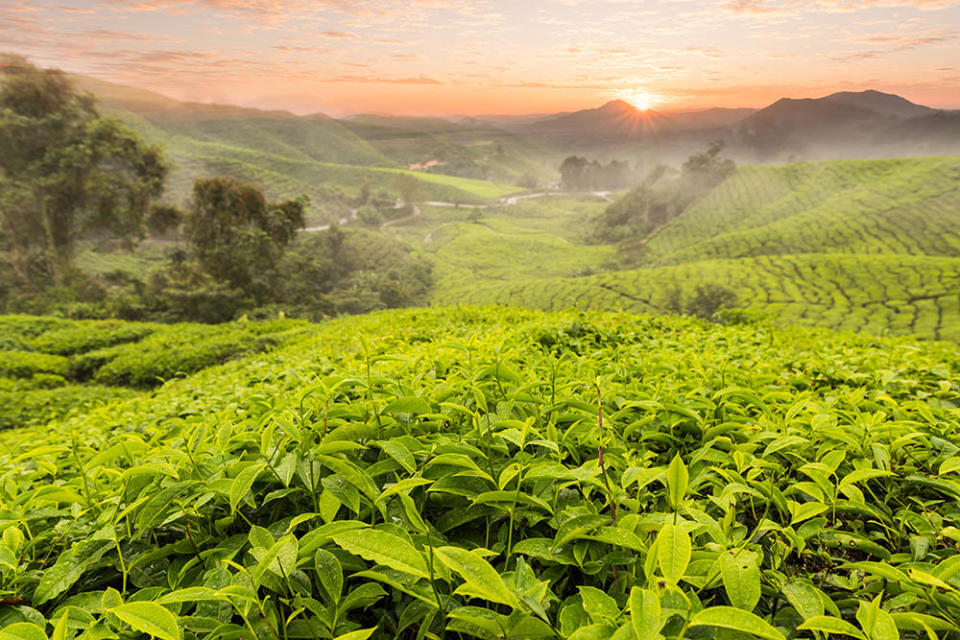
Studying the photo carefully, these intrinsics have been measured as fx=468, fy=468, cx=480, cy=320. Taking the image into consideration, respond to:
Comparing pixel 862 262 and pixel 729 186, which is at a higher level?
pixel 729 186

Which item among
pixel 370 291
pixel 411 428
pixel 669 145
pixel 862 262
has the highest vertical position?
pixel 669 145

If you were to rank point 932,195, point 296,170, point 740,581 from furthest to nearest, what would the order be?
point 296,170 < point 932,195 < point 740,581

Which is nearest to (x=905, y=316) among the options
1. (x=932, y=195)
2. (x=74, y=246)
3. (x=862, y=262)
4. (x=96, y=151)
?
(x=862, y=262)

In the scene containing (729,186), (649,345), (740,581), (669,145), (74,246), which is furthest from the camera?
(669,145)

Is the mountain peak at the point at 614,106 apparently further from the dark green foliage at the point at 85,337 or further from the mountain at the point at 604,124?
the dark green foliage at the point at 85,337

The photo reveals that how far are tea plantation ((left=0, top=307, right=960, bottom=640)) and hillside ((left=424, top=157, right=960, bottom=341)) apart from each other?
56.8 ft

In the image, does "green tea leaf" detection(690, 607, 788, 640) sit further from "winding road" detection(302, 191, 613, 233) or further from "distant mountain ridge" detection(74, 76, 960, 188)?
"distant mountain ridge" detection(74, 76, 960, 188)

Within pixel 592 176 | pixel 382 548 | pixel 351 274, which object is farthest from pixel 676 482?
pixel 592 176

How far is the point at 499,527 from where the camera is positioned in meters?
0.86

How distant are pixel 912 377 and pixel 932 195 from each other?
6490 centimetres

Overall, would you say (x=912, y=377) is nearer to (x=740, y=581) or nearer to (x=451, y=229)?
(x=740, y=581)

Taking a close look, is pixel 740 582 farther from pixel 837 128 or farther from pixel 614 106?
pixel 614 106

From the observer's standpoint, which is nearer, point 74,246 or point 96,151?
point 96,151

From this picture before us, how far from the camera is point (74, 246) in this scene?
27906 mm
